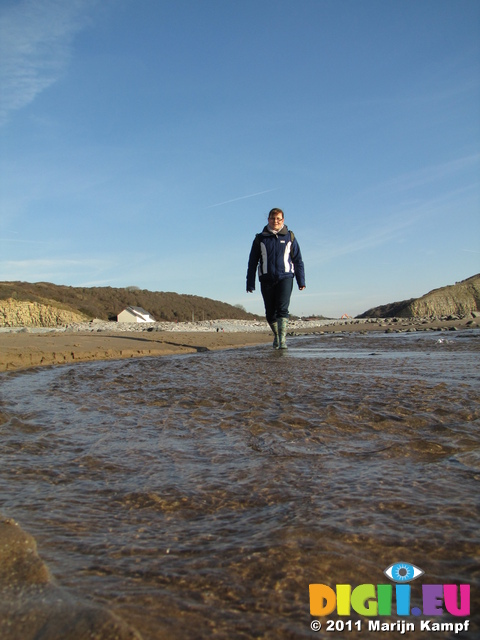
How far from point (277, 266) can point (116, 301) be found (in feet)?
102

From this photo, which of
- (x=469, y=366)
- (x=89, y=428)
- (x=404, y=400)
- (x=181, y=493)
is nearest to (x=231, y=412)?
(x=89, y=428)

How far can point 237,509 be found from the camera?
57.0 inches

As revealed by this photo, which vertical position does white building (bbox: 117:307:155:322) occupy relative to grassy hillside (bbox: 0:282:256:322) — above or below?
below

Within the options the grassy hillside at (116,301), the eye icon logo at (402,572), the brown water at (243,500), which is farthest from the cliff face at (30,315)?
the eye icon logo at (402,572)

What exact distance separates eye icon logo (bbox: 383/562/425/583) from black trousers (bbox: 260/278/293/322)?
294 inches

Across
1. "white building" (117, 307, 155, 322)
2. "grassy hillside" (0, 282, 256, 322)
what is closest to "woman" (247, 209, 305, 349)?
"grassy hillside" (0, 282, 256, 322)

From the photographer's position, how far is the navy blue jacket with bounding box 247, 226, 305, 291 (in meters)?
8.45

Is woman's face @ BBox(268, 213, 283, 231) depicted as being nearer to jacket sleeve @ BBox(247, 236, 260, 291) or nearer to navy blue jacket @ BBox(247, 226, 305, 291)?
navy blue jacket @ BBox(247, 226, 305, 291)

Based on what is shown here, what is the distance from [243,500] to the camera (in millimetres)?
1510
